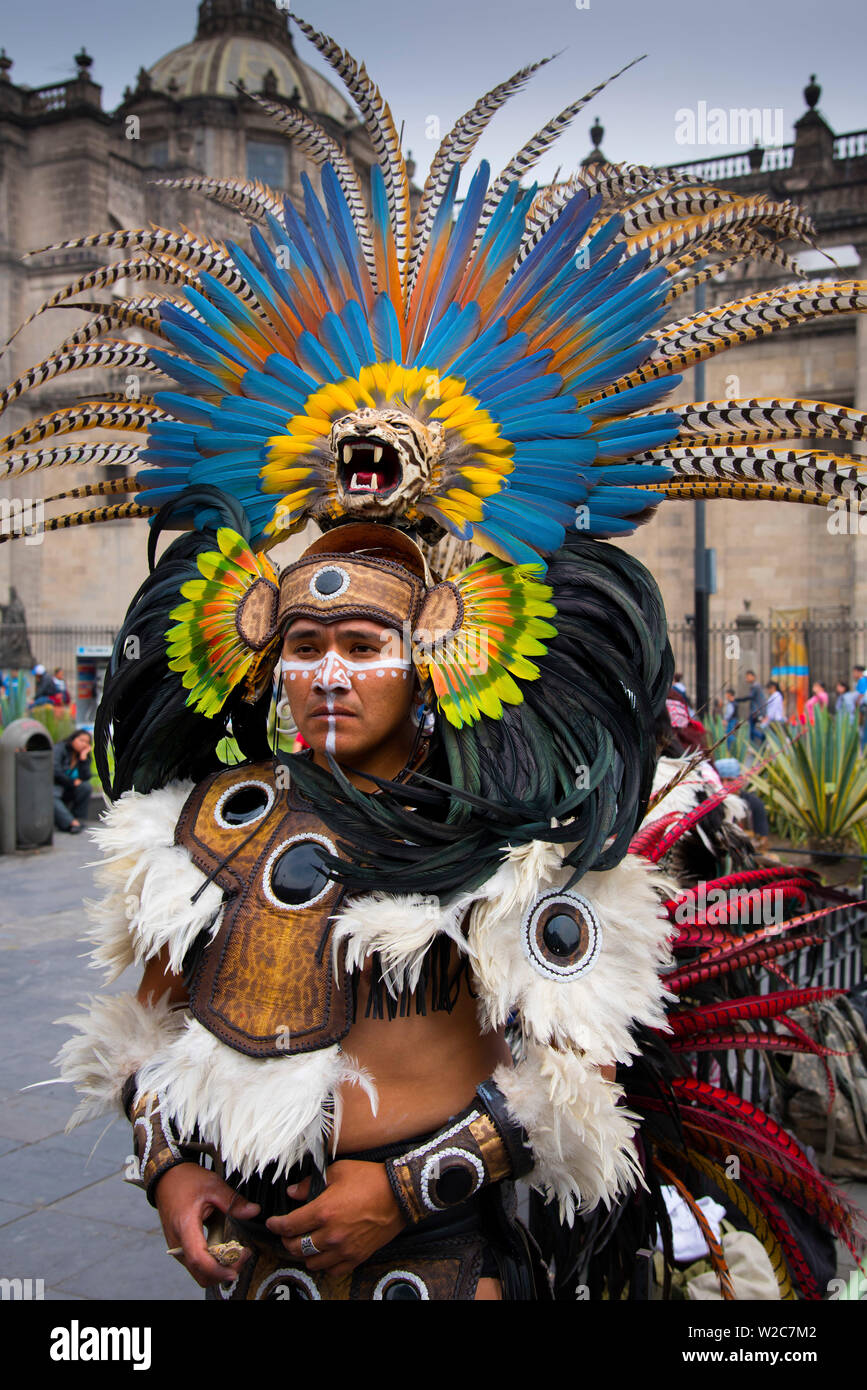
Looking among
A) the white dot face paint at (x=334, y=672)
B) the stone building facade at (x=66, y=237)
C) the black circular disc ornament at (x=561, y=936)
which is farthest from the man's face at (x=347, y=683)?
the stone building facade at (x=66, y=237)

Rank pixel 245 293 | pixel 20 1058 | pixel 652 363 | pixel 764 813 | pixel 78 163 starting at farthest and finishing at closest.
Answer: pixel 78 163
pixel 764 813
pixel 20 1058
pixel 245 293
pixel 652 363

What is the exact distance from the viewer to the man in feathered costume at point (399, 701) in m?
1.94

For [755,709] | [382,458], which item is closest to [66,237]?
[755,709]

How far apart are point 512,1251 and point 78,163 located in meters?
31.6

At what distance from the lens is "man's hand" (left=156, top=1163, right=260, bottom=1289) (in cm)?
195

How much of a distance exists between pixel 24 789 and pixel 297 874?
29.3 ft

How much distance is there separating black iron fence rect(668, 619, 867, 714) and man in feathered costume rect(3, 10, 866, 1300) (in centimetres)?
1713

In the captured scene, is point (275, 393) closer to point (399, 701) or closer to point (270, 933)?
point (399, 701)

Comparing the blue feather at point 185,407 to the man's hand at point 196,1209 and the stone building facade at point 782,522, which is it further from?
the stone building facade at point 782,522

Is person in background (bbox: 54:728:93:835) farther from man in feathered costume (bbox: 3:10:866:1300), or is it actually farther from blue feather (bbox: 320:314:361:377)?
blue feather (bbox: 320:314:361:377)

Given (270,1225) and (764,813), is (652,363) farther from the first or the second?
(764,813)

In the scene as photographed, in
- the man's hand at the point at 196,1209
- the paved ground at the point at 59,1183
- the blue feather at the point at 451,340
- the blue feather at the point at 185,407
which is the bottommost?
the paved ground at the point at 59,1183
